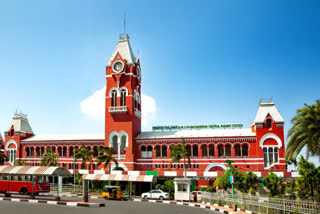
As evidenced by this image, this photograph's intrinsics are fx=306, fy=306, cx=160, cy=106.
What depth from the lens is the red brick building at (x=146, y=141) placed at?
160ft

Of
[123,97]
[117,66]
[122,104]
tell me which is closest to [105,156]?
[122,104]

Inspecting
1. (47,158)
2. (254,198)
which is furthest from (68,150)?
(254,198)

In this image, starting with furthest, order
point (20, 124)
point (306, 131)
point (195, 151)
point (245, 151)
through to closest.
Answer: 1. point (20, 124)
2. point (195, 151)
3. point (245, 151)
4. point (306, 131)

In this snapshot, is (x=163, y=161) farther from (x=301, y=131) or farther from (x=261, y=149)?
(x=301, y=131)

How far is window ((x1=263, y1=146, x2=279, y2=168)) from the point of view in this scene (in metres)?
48.3

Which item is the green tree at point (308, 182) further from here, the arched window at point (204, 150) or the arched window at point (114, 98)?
the arched window at point (114, 98)

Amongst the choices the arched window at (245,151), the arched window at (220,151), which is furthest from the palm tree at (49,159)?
the arched window at (245,151)

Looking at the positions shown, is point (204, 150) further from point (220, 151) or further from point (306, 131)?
point (306, 131)

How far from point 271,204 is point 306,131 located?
232 inches

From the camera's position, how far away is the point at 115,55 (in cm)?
5712

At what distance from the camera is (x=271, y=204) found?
19.6m

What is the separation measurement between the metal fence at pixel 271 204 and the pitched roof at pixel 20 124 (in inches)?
1902

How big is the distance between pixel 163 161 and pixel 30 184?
23.9 metres

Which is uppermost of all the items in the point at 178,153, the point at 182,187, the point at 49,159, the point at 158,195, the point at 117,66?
the point at 117,66
